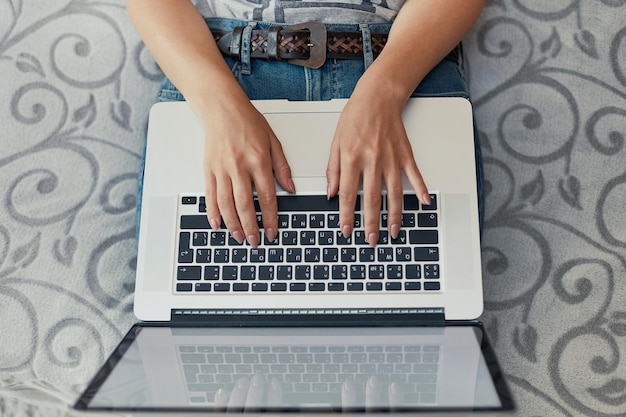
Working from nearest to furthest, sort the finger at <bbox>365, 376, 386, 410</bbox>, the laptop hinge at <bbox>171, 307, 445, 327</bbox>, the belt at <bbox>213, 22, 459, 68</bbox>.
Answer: the finger at <bbox>365, 376, 386, 410</bbox>, the laptop hinge at <bbox>171, 307, 445, 327</bbox>, the belt at <bbox>213, 22, 459, 68</bbox>

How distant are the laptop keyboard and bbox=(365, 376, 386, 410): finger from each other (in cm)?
13

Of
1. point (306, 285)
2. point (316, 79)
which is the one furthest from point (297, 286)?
point (316, 79)

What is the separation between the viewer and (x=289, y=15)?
2.68ft

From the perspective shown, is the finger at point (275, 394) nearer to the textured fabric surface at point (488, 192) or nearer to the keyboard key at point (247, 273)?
the keyboard key at point (247, 273)

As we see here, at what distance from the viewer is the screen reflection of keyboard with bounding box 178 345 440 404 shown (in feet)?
1.85

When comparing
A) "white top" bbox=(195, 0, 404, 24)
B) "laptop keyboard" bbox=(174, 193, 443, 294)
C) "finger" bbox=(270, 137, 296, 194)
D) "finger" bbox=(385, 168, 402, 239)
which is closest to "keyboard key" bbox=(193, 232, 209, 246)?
"laptop keyboard" bbox=(174, 193, 443, 294)

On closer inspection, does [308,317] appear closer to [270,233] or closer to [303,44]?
[270,233]

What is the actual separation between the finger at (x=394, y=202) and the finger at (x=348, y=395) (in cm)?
19

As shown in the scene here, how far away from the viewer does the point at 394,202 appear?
69cm

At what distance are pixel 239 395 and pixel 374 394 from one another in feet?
0.41

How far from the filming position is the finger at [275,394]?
555 mm

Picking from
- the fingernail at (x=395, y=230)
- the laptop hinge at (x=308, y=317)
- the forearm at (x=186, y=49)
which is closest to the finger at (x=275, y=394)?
the laptop hinge at (x=308, y=317)

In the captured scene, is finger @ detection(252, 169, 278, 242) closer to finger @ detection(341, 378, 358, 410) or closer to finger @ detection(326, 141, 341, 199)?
finger @ detection(326, 141, 341, 199)

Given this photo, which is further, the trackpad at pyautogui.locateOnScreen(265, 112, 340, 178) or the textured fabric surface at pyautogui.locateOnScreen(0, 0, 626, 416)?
the textured fabric surface at pyautogui.locateOnScreen(0, 0, 626, 416)
